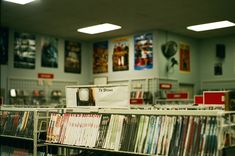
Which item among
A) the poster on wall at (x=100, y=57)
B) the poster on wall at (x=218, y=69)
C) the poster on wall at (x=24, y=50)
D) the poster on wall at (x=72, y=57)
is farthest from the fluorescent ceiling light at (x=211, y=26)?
the poster on wall at (x=24, y=50)

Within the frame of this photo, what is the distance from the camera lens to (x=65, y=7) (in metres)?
7.48

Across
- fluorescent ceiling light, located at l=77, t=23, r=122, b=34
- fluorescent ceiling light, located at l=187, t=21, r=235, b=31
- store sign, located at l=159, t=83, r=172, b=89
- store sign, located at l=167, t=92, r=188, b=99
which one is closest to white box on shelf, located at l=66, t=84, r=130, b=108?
store sign, located at l=167, t=92, r=188, b=99

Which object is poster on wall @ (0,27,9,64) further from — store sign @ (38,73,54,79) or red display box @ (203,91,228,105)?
red display box @ (203,91,228,105)

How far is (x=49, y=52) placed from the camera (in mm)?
10586

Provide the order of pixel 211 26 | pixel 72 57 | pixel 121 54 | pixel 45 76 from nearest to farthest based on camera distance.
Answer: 1. pixel 211 26
2. pixel 45 76
3. pixel 121 54
4. pixel 72 57

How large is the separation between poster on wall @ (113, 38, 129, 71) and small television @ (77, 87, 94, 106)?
6.55 m

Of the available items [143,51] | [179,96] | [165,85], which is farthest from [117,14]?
[165,85]

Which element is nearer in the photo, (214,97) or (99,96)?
(99,96)

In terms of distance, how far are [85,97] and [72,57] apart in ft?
24.6

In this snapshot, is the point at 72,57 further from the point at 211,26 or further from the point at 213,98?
the point at 213,98

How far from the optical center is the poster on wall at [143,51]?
32.4 feet

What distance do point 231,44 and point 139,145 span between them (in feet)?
27.9

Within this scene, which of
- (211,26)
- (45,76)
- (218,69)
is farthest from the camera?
(218,69)

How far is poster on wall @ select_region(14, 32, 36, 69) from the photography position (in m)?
9.76
